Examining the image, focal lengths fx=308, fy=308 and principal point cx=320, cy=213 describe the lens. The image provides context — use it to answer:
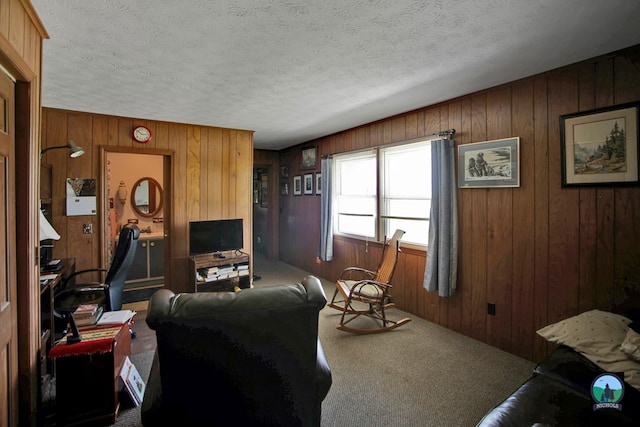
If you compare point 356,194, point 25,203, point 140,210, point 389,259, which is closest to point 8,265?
point 25,203

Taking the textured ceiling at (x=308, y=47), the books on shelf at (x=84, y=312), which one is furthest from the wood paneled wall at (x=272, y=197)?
the books on shelf at (x=84, y=312)

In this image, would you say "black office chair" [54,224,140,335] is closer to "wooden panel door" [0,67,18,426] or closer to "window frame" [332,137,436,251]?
"wooden panel door" [0,67,18,426]

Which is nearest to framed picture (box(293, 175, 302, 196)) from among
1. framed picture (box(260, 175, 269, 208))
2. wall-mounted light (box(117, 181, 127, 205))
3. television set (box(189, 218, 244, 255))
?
framed picture (box(260, 175, 269, 208))

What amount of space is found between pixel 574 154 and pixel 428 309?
2027 millimetres

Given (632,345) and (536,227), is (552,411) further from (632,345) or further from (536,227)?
(536,227)

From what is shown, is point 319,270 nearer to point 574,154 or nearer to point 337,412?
point 337,412

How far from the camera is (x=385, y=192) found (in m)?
4.02

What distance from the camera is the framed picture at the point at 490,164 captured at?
8.80ft

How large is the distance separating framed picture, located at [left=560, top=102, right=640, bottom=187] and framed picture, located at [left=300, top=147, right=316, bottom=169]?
3.60 m

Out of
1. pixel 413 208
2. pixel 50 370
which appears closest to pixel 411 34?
pixel 413 208

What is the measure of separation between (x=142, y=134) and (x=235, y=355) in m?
3.60

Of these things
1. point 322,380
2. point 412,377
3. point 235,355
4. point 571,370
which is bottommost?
point 412,377

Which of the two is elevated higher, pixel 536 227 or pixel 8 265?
pixel 536 227

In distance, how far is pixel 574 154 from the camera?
232 cm
